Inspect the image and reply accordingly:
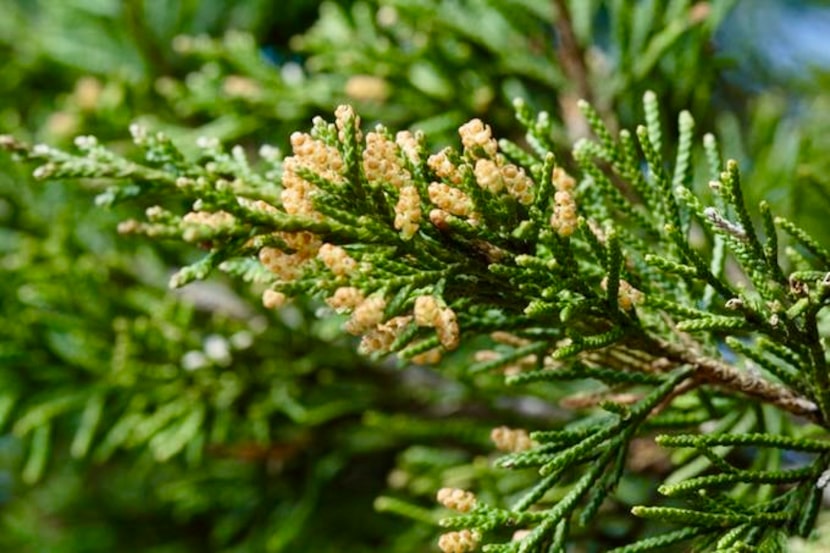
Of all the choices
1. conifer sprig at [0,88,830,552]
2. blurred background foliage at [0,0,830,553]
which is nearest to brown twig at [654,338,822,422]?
conifer sprig at [0,88,830,552]

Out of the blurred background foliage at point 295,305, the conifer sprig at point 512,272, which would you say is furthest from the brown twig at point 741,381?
the blurred background foliage at point 295,305

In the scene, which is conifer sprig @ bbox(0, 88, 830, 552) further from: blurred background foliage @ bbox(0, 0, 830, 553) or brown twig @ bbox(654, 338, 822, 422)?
blurred background foliage @ bbox(0, 0, 830, 553)

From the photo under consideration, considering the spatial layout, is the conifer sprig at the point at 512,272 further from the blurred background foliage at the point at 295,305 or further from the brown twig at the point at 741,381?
the blurred background foliage at the point at 295,305

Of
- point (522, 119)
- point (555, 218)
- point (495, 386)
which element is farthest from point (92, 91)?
point (555, 218)

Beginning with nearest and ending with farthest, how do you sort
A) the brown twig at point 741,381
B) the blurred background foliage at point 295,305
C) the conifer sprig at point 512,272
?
1. the conifer sprig at point 512,272
2. the brown twig at point 741,381
3. the blurred background foliage at point 295,305

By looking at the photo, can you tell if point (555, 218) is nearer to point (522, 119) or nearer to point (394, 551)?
point (522, 119)

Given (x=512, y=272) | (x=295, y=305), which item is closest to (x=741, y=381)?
(x=512, y=272)

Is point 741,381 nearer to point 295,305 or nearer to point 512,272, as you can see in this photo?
point 512,272

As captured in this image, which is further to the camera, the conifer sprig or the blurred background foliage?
the blurred background foliage
